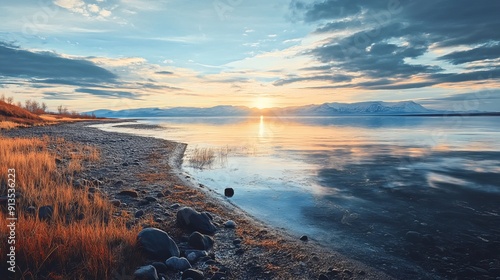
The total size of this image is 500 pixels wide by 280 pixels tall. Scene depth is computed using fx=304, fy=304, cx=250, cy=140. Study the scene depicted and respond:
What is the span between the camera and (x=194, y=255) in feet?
24.3

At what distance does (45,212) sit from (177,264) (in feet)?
14.3

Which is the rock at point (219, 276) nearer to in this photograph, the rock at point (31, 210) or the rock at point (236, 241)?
the rock at point (236, 241)

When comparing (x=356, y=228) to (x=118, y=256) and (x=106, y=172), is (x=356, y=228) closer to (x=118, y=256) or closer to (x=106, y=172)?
(x=118, y=256)

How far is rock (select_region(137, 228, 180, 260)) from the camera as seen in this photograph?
6871 mm

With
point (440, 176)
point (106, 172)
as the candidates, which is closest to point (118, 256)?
point (106, 172)

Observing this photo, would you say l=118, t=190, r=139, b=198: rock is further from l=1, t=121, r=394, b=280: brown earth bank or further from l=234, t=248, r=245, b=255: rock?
l=234, t=248, r=245, b=255: rock

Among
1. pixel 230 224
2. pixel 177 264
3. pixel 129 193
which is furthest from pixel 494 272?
pixel 129 193

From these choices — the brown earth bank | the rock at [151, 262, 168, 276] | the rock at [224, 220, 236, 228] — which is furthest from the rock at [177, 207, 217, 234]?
the rock at [151, 262, 168, 276]

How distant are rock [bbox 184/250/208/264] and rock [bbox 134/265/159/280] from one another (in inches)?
56.9

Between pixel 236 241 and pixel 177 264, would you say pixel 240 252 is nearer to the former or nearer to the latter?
pixel 236 241

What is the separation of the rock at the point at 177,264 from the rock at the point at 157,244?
0.85ft

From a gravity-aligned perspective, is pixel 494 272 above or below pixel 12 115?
below

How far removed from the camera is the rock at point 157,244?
6.87 m

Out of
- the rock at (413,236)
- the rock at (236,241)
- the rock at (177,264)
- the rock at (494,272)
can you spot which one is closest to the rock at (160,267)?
the rock at (177,264)
